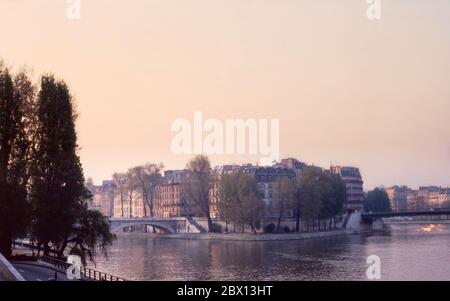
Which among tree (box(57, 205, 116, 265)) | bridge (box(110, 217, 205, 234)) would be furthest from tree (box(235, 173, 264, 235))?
tree (box(57, 205, 116, 265))

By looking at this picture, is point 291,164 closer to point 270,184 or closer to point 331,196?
point 270,184

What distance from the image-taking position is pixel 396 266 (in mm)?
36844

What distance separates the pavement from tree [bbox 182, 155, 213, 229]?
49.3 meters

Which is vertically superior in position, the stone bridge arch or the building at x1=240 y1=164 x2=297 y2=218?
the building at x1=240 y1=164 x2=297 y2=218

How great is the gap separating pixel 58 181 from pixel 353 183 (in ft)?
330

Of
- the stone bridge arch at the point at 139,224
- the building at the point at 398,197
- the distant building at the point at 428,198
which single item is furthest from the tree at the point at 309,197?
the building at the point at 398,197

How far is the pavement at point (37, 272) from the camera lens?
21156 mm

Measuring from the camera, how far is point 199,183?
246ft

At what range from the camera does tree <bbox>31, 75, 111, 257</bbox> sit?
92.7 feet

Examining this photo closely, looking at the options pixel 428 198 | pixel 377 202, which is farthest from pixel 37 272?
pixel 428 198

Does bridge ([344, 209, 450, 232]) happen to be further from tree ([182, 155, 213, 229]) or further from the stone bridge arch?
the stone bridge arch
